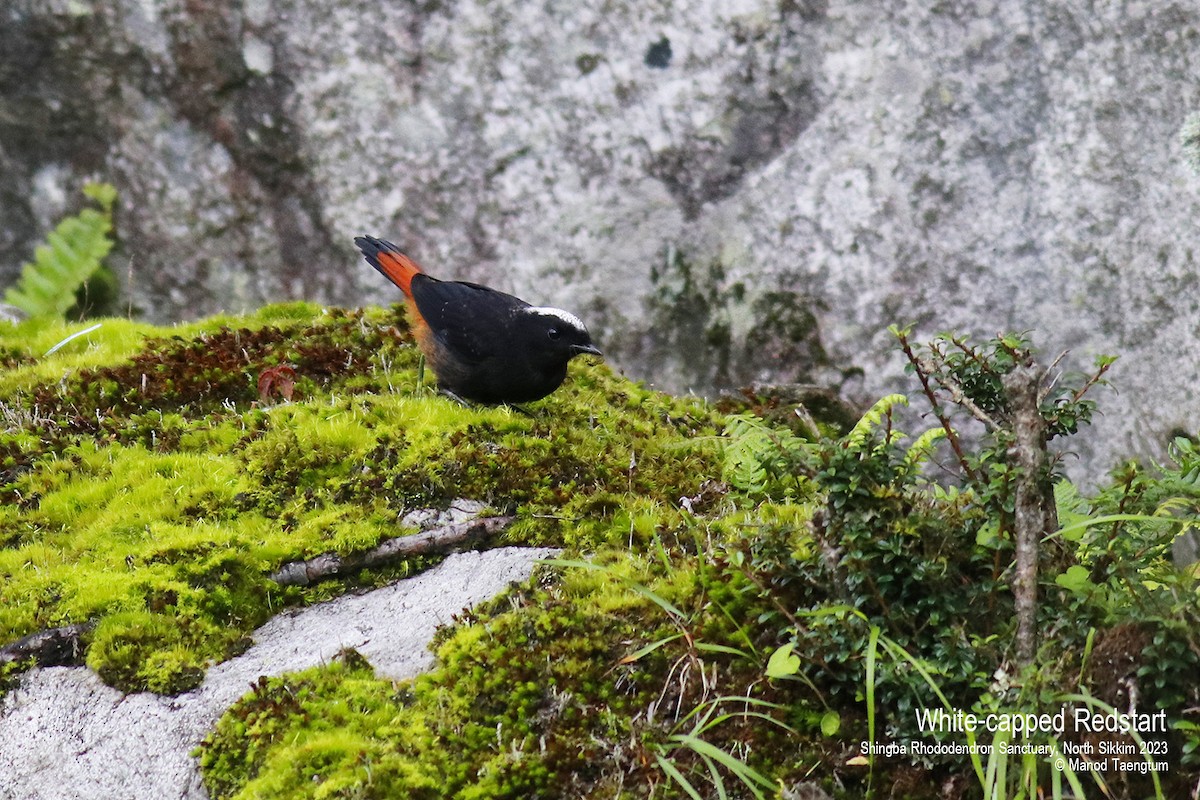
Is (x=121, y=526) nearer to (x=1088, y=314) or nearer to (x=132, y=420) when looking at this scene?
(x=132, y=420)

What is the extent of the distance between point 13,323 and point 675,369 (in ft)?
17.3

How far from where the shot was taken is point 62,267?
28.3 ft

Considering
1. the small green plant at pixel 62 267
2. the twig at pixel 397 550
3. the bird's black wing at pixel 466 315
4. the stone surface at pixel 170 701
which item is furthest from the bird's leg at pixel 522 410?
the small green plant at pixel 62 267

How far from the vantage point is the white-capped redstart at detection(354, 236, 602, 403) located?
6.59 metres

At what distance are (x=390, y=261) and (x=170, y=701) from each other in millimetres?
4260

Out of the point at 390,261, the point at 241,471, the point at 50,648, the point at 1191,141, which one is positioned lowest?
the point at 50,648

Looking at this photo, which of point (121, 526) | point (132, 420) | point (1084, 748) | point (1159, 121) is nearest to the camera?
point (1084, 748)

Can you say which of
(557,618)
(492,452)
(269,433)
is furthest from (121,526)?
(557,618)

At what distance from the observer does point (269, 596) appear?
4.63 metres

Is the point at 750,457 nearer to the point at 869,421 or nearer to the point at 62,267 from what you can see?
the point at 869,421

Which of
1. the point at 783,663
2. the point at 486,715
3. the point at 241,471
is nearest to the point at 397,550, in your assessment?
the point at 241,471

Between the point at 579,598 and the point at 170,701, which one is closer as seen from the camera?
the point at 170,701

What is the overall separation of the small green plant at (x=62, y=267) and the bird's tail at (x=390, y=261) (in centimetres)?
242

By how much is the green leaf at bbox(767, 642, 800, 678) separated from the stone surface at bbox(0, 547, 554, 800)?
131 cm
